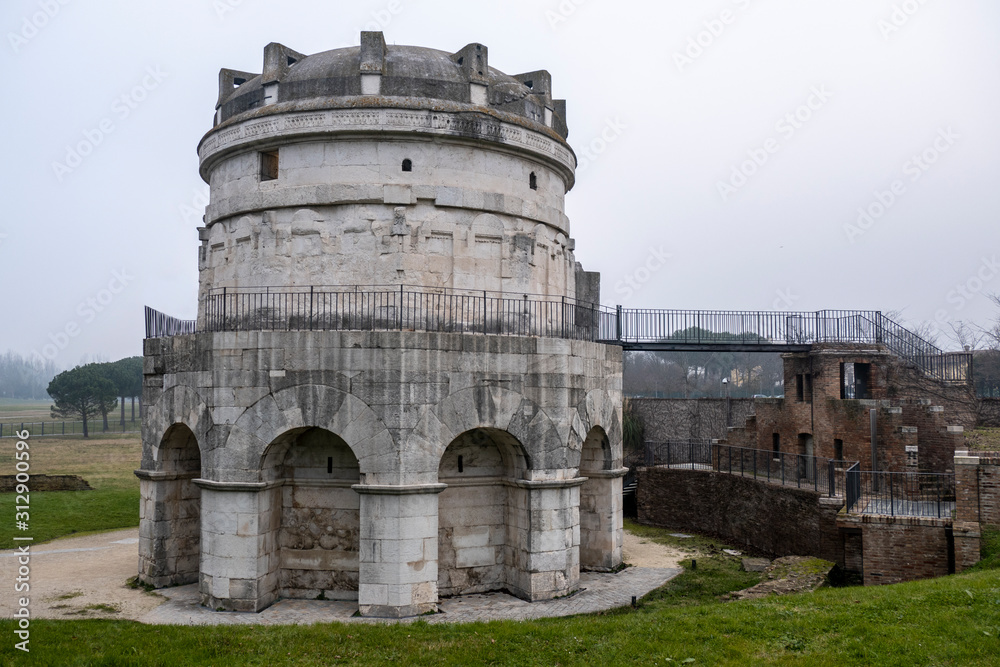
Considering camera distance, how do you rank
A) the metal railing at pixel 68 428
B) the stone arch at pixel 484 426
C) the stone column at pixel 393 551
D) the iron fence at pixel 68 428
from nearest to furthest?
the stone column at pixel 393 551 < the stone arch at pixel 484 426 < the metal railing at pixel 68 428 < the iron fence at pixel 68 428

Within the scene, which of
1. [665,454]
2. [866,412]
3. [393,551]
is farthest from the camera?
[665,454]

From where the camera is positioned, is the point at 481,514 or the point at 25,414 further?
the point at 25,414

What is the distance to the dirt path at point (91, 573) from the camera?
14734mm

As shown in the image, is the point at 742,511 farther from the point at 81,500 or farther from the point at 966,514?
the point at 81,500

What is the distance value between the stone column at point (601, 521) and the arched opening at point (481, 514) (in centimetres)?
272

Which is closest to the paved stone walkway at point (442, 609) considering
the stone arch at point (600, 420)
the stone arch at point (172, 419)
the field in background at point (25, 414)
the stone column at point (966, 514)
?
the stone arch at point (600, 420)

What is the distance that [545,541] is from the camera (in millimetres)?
15469

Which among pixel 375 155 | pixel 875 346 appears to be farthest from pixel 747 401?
pixel 375 155

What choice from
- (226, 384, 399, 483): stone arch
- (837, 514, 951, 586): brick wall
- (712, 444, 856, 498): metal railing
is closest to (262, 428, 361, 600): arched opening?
(226, 384, 399, 483): stone arch

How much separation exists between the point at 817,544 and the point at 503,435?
849 cm

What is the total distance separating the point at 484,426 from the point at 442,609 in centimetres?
353

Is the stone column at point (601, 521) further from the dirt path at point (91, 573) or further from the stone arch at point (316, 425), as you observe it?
the stone arch at point (316, 425)

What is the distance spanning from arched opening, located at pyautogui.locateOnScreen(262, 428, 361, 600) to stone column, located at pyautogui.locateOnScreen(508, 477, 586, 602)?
333cm

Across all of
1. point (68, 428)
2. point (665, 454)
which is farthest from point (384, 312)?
point (68, 428)
